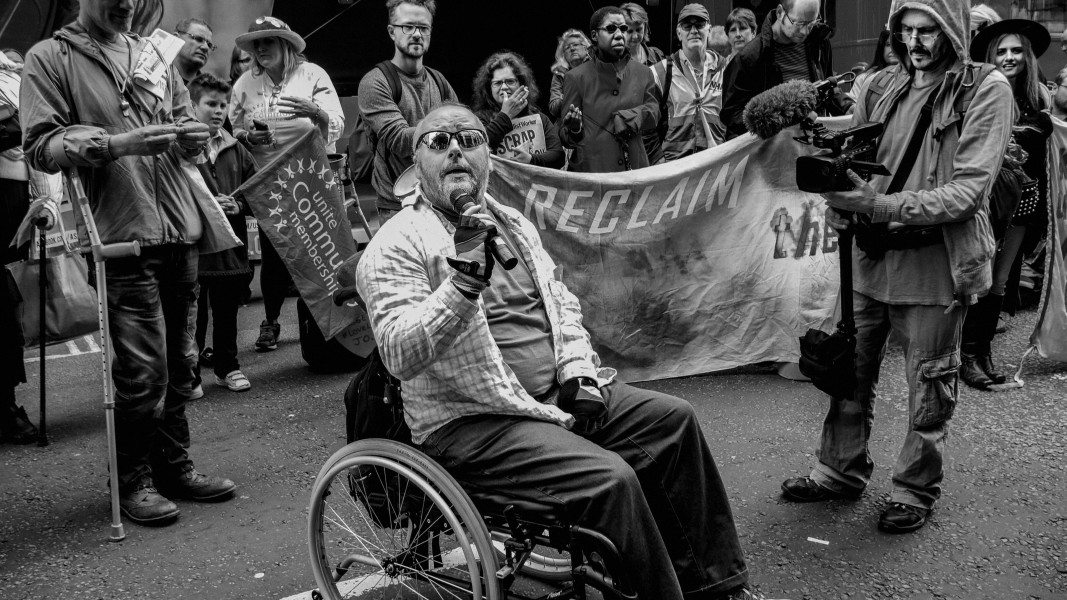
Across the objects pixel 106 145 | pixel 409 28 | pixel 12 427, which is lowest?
pixel 12 427

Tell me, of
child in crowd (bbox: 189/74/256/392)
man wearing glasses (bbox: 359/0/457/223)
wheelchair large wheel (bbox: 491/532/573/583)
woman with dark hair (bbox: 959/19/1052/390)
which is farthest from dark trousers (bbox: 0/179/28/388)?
woman with dark hair (bbox: 959/19/1052/390)

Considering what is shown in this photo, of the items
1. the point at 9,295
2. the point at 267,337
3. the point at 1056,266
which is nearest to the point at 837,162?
the point at 1056,266

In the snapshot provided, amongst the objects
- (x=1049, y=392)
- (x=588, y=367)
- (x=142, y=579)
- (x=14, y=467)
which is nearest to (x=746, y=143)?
(x=1049, y=392)

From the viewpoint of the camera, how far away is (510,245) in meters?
3.23

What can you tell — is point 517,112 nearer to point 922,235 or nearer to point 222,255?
point 222,255

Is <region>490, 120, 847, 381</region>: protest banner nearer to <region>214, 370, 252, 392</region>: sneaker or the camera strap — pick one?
the camera strap

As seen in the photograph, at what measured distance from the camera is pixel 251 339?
711cm

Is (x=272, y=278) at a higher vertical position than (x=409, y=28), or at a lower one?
lower

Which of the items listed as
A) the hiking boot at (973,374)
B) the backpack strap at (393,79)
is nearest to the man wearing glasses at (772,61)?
the hiking boot at (973,374)

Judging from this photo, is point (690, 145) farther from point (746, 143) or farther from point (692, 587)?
point (692, 587)

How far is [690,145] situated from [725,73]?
66 cm

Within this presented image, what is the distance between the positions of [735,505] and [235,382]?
320 cm

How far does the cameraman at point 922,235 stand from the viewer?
356 cm

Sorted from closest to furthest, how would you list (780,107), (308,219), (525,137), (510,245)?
(510,245) < (780,107) < (308,219) < (525,137)
